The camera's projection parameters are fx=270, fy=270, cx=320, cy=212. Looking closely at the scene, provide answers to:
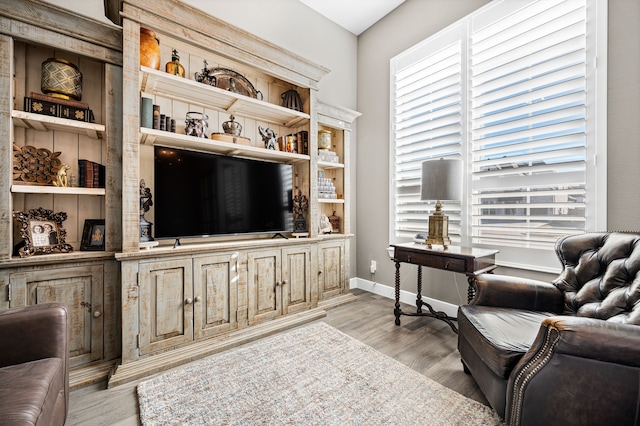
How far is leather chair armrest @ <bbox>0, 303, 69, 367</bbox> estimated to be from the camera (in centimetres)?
117

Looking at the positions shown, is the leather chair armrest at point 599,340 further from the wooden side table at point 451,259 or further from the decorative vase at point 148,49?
the decorative vase at point 148,49

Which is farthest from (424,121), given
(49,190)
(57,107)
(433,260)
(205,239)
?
(49,190)

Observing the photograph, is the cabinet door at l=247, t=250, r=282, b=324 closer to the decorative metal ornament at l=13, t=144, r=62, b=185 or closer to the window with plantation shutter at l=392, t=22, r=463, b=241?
→ the decorative metal ornament at l=13, t=144, r=62, b=185

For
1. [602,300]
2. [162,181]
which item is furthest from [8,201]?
[602,300]

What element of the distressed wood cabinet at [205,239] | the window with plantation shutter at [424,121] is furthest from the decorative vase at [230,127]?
the window with plantation shutter at [424,121]

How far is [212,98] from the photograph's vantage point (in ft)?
7.76

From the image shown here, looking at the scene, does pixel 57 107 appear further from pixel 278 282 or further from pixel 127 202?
pixel 278 282

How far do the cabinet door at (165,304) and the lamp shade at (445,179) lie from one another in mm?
2057

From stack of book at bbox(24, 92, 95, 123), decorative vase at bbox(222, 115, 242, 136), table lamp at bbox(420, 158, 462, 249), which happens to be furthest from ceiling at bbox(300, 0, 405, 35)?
stack of book at bbox(24, 92, 95, 123)

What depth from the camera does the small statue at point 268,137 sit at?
2.69m

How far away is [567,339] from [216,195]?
2.33 m

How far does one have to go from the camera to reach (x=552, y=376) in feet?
3.51

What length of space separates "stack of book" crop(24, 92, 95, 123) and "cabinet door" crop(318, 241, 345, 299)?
225 cm

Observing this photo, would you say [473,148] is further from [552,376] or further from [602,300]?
[552,376]
